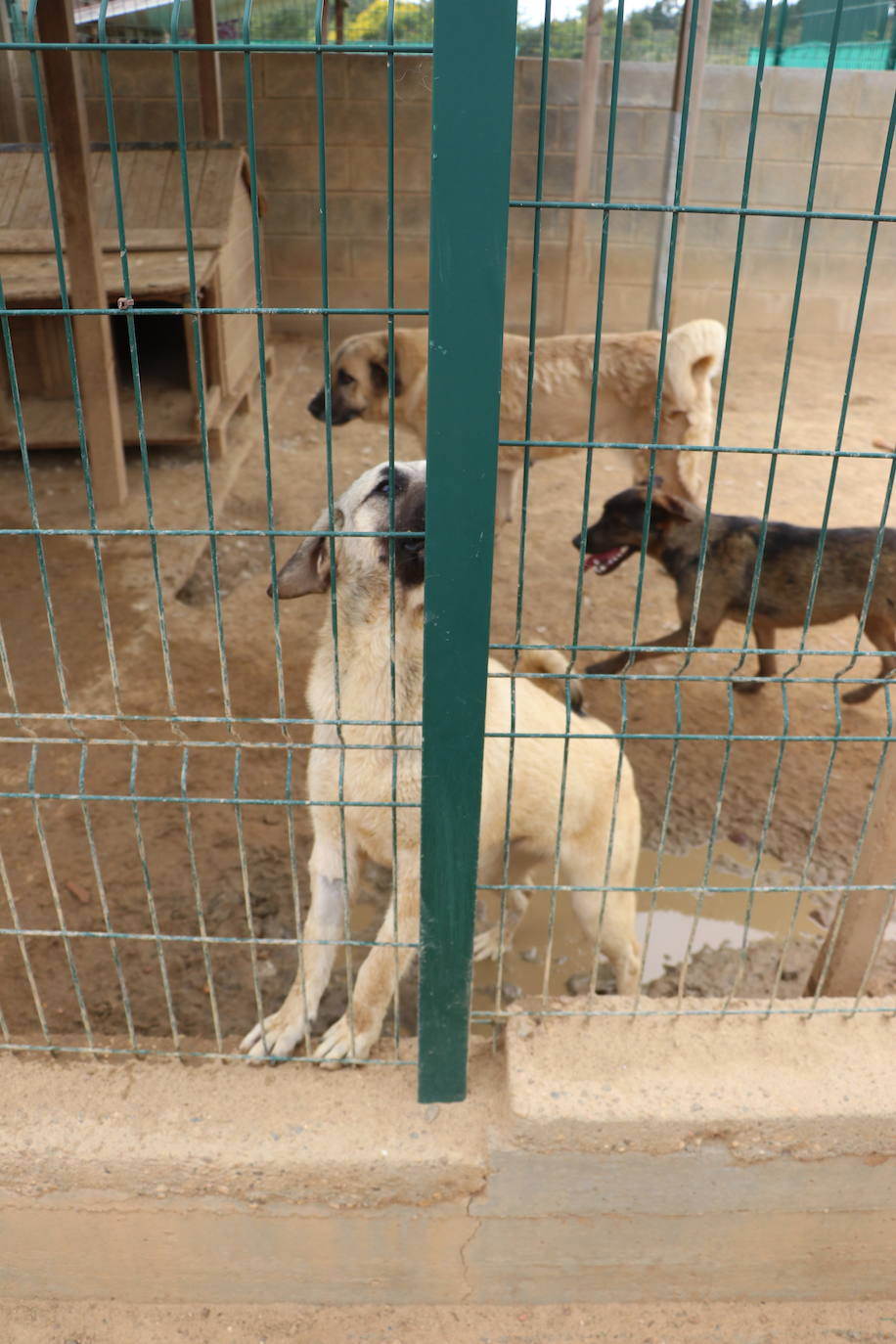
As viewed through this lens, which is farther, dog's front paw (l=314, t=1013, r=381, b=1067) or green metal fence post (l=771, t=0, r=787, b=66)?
green metal fence post (l=771, t=0, r=787, b=66)

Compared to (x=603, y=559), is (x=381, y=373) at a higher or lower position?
higher

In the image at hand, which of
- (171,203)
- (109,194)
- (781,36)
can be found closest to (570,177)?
(781,36)

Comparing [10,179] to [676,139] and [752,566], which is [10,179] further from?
[676,139]

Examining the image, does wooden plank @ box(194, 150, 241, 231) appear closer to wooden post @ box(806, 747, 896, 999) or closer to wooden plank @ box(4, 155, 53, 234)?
wooden plank @ box(4, 155, 53, 234)

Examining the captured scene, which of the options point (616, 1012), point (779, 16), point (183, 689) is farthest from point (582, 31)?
point (616, 1012)

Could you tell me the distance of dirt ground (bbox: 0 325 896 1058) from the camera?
3109mm

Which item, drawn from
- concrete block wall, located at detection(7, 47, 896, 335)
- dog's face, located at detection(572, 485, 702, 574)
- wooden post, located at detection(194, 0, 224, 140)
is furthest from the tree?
dog's face, located at detection(572, 485, 702, 574)

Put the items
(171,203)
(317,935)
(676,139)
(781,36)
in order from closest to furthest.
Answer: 1. (317,935)
2. (171,203)
3. (676,139)
4. (781,36)

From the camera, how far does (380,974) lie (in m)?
2.71

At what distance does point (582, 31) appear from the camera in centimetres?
1044

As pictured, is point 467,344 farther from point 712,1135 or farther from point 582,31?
point 582,31

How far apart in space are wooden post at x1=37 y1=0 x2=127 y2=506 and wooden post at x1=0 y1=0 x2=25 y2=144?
5.08 meters

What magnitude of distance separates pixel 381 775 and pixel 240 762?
380 millimetres

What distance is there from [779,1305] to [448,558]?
2.10 meters
